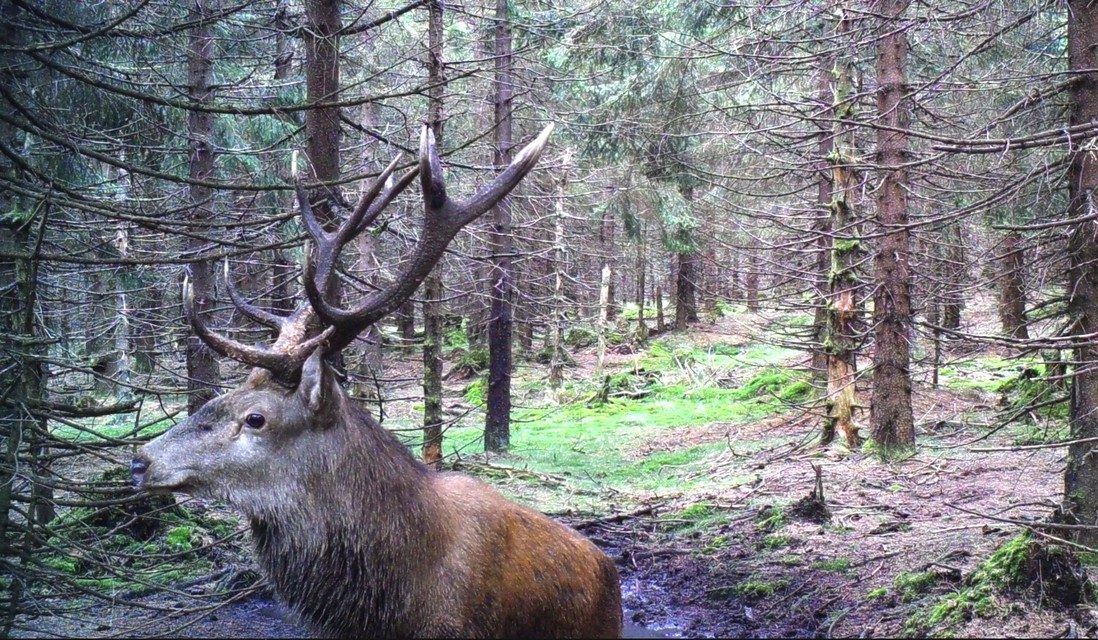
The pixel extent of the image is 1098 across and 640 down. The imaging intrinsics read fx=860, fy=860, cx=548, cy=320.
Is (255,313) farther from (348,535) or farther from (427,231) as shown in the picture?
(348,535)

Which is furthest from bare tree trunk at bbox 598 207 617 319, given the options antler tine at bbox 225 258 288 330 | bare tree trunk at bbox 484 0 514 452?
antler tine at bbox 225 258 288 330

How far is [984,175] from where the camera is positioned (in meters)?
7.51

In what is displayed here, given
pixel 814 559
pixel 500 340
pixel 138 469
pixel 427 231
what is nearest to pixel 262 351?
pixel 138 469

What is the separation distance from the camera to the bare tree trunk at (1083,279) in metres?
6.56

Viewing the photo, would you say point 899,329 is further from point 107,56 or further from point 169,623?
point 107,56

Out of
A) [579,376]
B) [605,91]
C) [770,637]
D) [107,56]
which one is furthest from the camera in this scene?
[579,376]

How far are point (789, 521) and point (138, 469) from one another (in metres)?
7.00

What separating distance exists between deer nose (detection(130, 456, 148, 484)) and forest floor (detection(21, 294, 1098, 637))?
1.25 meters

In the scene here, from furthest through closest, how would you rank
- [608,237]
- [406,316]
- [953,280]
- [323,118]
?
[608,237] → [406,316] → [953,280] → [323,118]

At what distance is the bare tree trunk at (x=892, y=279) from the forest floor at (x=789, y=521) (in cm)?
53

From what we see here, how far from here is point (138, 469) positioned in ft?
15.5

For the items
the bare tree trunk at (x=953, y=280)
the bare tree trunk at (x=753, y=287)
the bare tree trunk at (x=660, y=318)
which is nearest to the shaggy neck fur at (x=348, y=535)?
the bare tree trunk at (x=953, y=280)

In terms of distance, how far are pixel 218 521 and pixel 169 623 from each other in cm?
217

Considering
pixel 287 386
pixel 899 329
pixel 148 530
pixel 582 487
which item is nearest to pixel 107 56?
pixel 148 530
